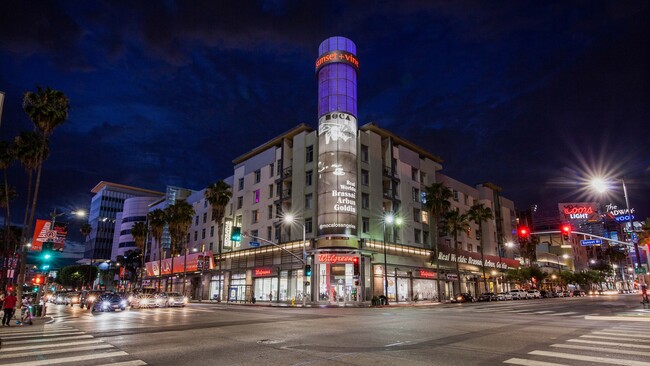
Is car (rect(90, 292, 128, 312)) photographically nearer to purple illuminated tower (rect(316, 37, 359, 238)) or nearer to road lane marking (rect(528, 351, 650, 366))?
purple illuminated tower (rect(316, 37, 359, 238))

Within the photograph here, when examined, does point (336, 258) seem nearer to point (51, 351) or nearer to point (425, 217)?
point (425, 217)

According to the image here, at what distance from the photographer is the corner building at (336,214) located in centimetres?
4891

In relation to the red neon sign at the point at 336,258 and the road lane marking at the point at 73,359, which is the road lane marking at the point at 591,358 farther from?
the red neon sign at the point at 336,258

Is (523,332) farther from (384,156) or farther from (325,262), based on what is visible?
(384,156)

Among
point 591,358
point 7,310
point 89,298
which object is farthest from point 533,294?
point 7,310

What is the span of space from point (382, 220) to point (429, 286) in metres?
14.3

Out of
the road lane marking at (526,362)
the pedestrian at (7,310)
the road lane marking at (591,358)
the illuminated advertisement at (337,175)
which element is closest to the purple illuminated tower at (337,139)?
the illuminated advertisement at (337,175)

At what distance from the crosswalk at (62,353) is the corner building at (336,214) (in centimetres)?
2859

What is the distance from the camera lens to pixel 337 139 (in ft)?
167

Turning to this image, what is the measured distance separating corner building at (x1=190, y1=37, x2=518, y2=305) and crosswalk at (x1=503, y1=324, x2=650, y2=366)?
28223 mm

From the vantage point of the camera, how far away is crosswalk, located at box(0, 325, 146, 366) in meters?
9.73

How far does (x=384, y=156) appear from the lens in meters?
59.4

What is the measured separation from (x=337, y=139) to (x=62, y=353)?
4210 cm

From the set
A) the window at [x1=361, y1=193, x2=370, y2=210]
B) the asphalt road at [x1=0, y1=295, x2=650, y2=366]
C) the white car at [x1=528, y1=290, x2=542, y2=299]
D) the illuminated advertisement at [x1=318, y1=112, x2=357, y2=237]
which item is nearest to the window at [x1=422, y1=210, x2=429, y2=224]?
the window at [x1=361, y1=193, x2=370, y2=210]
